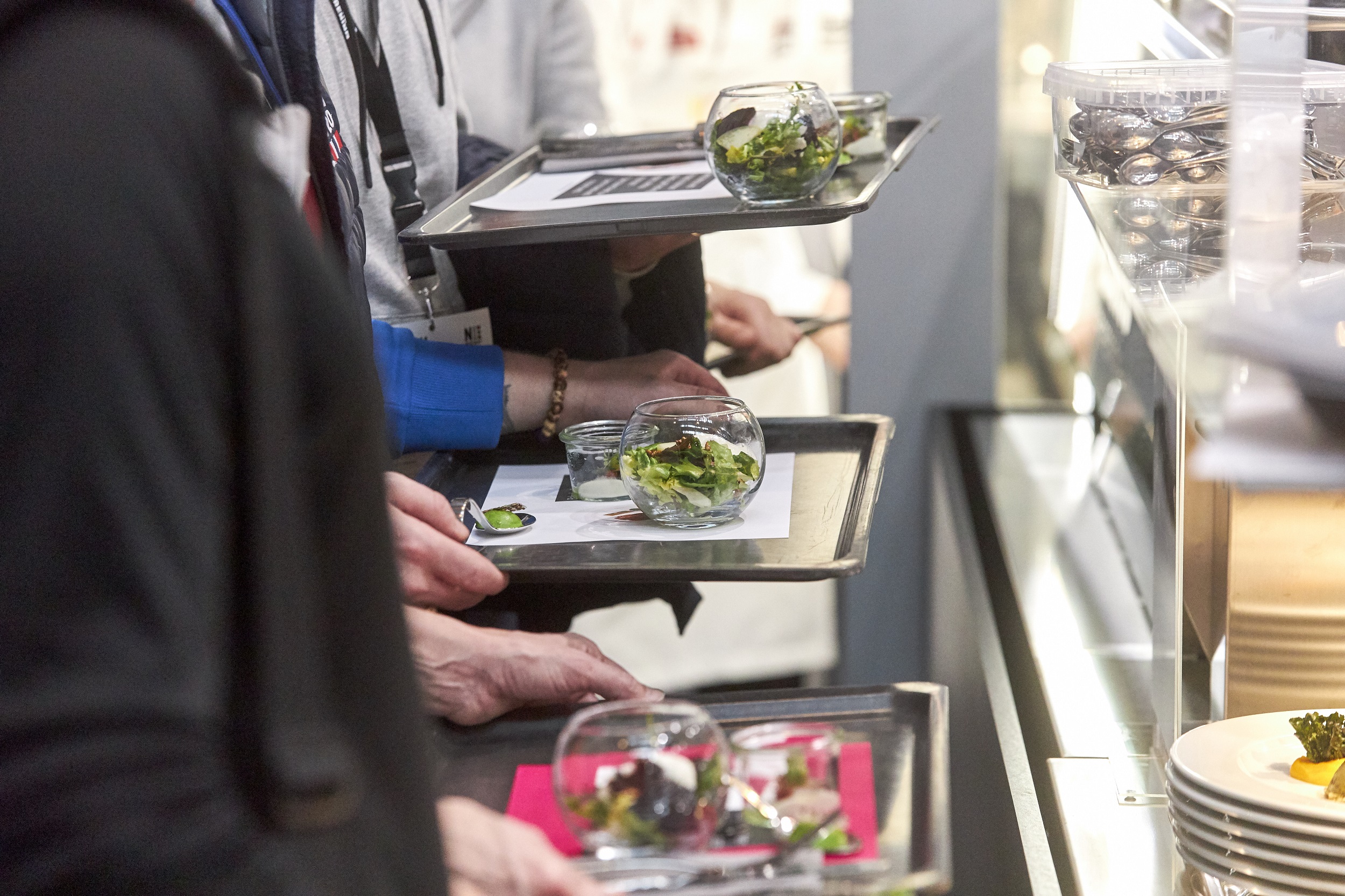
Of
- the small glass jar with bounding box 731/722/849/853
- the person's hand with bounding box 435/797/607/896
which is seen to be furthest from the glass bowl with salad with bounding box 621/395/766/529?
the person's hand with bounding box 435/797/607/896

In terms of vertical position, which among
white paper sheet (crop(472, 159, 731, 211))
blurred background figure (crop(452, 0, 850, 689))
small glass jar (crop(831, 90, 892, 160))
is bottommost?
blurred background figure (crop(452, 0, 850, 689))

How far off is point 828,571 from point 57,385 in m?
0.50

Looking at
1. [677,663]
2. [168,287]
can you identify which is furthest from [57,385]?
[677,663]

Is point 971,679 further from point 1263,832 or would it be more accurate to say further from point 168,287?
point 168,287

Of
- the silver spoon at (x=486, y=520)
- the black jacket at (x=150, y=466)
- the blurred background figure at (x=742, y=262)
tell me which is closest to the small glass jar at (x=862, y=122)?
the silver spoon at (x=486, y=520)

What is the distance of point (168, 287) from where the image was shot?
1.47 feet

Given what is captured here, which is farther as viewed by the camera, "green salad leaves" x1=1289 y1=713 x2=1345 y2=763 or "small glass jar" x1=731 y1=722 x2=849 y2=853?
"green salad leaves" x1=1289 y1=713 x2=1345 y2=763

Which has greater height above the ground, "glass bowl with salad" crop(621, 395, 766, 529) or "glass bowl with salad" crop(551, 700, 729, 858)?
"glass bowl with salad" crop(621, 395, 766, 529)

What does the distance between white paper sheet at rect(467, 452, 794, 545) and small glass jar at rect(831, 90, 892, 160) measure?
319mm

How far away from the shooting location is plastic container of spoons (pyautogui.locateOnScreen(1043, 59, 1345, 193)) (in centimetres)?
79

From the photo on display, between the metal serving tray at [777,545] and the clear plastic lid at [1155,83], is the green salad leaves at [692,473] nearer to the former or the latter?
the metal serving tray at [777,545]

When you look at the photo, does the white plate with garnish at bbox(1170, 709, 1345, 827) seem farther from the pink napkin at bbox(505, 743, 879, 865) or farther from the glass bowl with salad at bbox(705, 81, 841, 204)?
the glass bowl with salad at bbox(705, 81, 841, 204)

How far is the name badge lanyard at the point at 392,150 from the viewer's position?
1137 mm

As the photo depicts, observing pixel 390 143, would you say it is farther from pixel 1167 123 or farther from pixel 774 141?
pixel 1167 123
